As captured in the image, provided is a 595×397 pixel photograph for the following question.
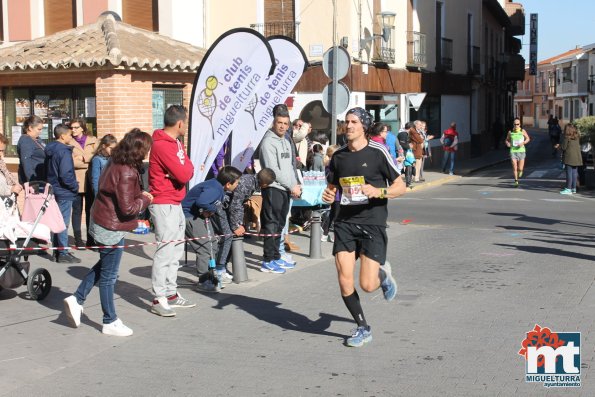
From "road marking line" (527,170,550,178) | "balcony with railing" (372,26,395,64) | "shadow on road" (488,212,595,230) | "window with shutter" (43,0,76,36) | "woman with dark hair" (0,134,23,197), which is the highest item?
"window with shutter" (43,0,76,36)

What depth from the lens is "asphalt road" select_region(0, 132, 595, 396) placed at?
6.31 m

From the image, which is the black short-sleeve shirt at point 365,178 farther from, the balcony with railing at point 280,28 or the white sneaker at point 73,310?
the balcony with railing at point 280,28

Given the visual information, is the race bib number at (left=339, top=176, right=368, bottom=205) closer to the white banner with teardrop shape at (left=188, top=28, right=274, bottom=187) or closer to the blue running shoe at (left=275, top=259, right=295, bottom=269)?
the blue running shoe at (left=275, top=259, right=295, bottom=269)

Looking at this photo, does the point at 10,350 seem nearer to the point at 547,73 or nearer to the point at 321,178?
the point at 321,178

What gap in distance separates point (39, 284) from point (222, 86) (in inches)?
167

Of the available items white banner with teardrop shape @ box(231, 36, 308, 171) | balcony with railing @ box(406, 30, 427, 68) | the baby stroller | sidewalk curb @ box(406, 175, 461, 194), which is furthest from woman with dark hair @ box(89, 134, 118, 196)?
balcony with railing @ box(406, 30, 427, 68)

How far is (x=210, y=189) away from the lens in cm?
945

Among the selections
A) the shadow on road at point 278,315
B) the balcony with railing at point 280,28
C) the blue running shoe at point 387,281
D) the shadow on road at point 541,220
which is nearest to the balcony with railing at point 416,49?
the balcony with railing at point 280,28

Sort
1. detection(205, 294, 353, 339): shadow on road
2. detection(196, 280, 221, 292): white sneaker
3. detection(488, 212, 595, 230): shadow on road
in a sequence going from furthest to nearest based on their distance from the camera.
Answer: detection(488, 212, 595, 230): shadow on road < detection(196, 280, 221, 292): white sneaker < detection(205, 294, 353, 339): shadow on road

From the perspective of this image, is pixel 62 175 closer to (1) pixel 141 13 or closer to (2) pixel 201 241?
(2) pixel 201 241

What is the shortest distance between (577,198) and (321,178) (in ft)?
31.5

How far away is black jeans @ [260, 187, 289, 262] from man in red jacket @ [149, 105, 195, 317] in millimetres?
2198

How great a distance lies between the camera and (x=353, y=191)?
719 cm

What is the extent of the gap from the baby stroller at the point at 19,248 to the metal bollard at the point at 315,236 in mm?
Answer: 3624
